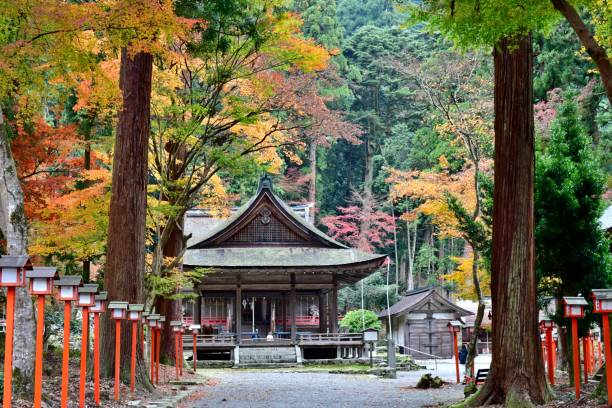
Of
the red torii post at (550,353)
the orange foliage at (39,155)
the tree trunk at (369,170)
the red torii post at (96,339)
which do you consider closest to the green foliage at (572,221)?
the red torii post at (550,353)

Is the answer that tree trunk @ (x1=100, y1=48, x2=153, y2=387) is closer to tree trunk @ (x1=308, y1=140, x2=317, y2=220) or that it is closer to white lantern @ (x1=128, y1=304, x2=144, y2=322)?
white lantern @ (x1=128, y1=304, x2=144, y2=322)

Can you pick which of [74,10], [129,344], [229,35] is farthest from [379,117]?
[74,10]

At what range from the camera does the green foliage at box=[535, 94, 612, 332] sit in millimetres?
15000

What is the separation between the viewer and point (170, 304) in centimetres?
2317

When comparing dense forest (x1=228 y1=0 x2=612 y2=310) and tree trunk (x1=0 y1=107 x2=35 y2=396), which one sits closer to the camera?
tree trunk (x1=0 y1=107 x2=35 y2=396)

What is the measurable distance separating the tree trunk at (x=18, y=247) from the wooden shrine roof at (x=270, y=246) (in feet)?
66.9

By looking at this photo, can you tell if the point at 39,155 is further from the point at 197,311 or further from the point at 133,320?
the point at 197,311

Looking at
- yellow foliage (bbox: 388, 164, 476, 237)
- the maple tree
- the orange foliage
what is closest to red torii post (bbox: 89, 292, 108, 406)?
the orange foliage

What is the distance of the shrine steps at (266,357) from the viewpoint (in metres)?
27.6

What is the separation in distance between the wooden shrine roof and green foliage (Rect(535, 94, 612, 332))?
13.9 meters

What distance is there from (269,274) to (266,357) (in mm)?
3591

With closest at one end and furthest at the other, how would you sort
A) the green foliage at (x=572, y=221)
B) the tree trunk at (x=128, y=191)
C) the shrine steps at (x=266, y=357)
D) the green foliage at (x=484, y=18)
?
the green foliage at (x=484, y=18), the tree trunk at (x=128, y=191), the green foliage at (x=572, y=221), the shrine steps at (x=266, y=357)

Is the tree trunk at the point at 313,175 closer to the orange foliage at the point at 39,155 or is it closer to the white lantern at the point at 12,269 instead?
the orange foliage at the point at 39,155

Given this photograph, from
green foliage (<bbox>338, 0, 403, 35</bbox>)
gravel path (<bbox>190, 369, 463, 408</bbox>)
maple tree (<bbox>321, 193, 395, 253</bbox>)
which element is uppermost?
green foliage (<bbox>338, 0, 403, 35</bbox>)
